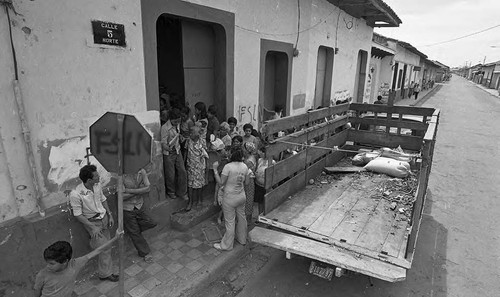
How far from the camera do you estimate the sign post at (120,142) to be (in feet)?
7.86

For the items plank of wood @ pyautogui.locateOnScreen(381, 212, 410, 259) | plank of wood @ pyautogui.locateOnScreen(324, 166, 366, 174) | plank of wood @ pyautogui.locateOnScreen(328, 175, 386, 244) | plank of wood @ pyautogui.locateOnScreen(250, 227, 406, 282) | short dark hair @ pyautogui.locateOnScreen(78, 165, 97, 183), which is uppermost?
short dark hair @ pyautogui.locateOnScreen(78, 165, 97, 183)

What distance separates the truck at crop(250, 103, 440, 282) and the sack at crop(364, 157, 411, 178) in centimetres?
10

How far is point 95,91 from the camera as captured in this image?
11.9ft

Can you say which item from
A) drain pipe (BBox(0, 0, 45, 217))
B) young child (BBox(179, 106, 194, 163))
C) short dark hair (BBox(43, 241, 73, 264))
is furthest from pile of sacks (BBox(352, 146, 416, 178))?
drain pipe (BBox(0, 0, 45, 217))

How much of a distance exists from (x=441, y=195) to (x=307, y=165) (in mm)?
3984

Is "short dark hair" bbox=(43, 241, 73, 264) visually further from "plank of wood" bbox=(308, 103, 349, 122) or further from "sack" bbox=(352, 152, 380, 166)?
"sack" bbox=(352, 152, 380, 166)

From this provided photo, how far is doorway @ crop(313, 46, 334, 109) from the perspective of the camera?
32.0ft

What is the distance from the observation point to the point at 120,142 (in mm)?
2424

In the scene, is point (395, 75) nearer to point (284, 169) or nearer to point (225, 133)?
point (225, 133)

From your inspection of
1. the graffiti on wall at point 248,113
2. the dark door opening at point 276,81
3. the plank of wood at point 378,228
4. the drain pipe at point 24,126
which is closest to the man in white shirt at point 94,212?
the drain pipe at point 24,126

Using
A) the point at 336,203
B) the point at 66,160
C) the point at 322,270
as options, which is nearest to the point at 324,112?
the point at 336,203

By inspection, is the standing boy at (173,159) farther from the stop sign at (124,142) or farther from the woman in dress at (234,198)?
the stop sign at (124,142)

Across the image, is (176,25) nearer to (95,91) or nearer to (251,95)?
(251,95)

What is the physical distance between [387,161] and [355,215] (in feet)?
6.35
